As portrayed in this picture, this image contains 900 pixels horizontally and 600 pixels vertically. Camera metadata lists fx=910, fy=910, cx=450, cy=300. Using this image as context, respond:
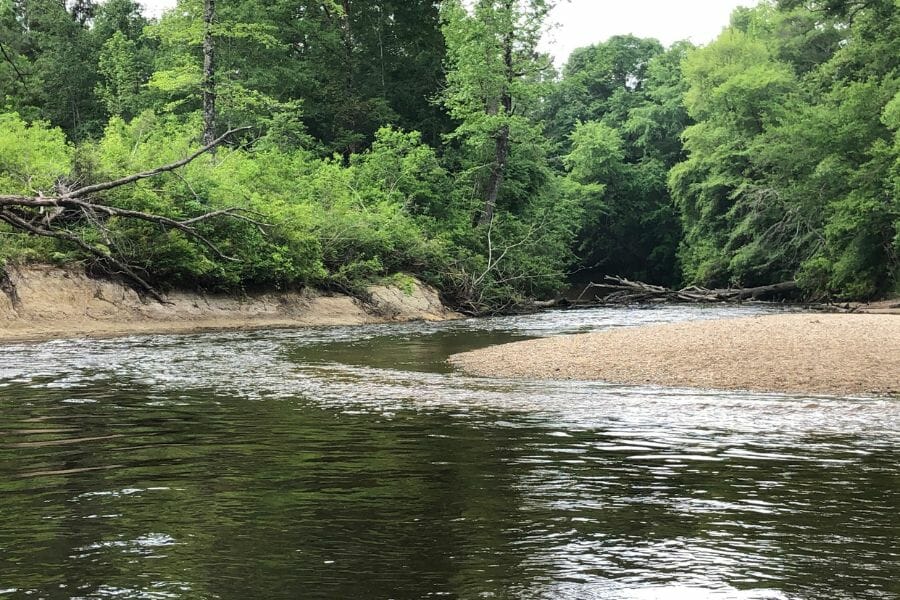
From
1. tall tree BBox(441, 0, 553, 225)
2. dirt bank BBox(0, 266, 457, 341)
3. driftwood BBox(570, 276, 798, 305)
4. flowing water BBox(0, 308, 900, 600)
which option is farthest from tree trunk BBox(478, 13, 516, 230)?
flowing water BBox(0, 308, 900, 600)

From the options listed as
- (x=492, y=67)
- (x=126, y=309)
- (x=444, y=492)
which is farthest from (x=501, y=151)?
(x=444, y=492)

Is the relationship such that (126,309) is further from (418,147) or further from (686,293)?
(686,293)

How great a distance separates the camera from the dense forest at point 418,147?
1058 inches

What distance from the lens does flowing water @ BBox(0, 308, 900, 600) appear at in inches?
186

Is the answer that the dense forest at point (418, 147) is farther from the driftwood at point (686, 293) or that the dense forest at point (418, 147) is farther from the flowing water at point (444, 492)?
the flowing water at point (444, 492)

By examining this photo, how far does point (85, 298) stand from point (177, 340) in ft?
13.5

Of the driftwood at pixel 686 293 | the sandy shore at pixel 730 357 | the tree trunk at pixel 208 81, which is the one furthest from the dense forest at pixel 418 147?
the sandy shore at pixel 730 357

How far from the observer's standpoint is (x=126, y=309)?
2411 centimetres

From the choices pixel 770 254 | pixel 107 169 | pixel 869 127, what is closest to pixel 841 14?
pixel 869 127

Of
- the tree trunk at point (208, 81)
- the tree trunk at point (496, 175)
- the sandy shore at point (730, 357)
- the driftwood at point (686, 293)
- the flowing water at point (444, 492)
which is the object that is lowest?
the flowing water at point (444, 492)

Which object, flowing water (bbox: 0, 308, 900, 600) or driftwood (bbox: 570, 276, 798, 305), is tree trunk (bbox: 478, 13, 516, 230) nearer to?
driftwood (bbox: 570, 276, 798, 305)

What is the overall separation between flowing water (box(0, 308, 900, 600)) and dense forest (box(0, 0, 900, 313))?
12991 millimetres

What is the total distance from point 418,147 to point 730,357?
1111 inches

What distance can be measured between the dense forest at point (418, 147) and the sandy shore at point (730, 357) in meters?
11.7
